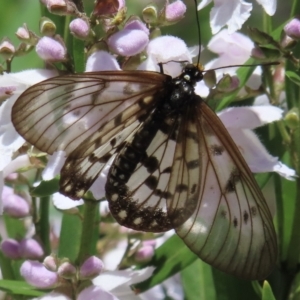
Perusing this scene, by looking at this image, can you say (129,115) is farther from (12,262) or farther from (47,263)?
(12,262)

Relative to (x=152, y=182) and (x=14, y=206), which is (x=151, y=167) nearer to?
(x=152, y=182)

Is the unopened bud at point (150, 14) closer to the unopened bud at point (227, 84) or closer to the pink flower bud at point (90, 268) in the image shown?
the unopened bud at point (227, 84)

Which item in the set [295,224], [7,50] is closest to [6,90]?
[7,50]

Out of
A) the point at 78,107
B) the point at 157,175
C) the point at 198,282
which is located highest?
the point at 78,107

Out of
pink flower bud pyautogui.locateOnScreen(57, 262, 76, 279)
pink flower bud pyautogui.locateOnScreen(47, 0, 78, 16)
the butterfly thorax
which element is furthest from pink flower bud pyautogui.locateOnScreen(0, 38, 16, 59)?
pink flower bud pyautogui.locateOnScreen(57, 262, 76, 279)

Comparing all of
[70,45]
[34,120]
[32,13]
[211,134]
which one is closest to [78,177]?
[34,120]

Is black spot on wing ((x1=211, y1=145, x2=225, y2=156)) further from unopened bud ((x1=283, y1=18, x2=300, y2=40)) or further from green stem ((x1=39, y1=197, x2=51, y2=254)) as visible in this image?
green stem ((x1=39, y1=197, x2=51, y2=254))
